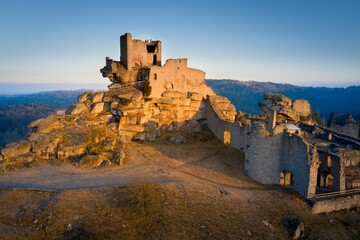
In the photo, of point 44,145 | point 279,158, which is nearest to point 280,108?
point 279,158

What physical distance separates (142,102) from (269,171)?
→ 1656 cm

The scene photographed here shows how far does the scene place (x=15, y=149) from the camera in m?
21.9

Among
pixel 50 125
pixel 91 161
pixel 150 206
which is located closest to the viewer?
pixel 150 206

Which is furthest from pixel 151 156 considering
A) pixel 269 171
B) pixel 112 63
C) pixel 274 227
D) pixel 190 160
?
pixel 112 63

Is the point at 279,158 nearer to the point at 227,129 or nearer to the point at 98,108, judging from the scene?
the point at 227,129

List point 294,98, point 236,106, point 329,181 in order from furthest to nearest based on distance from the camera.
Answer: point 294,98
point 236,106
point 329,181

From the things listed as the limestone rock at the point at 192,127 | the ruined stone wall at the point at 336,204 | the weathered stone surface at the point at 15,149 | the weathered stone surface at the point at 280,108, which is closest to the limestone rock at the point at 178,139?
the limestone rock at the point at 192,127

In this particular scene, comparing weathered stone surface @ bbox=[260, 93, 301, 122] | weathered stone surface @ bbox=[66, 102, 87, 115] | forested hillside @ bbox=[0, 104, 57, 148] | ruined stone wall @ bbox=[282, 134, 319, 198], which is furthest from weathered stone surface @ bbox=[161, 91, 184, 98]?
Answer: forested hillside @ bbox=[0, 104, 57, 148]

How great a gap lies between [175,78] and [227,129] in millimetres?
9624

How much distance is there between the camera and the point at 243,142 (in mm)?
24484

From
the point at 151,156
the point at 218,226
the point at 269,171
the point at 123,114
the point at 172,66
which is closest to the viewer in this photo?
the point at 218,226

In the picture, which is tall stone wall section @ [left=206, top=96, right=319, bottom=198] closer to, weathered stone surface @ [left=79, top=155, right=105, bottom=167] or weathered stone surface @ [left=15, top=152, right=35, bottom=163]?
weathered stone surface @ [left=79, top=155, right=105, bottom=167]

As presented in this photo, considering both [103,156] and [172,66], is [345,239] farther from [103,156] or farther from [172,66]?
[172,66]

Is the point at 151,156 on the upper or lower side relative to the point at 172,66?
lower
